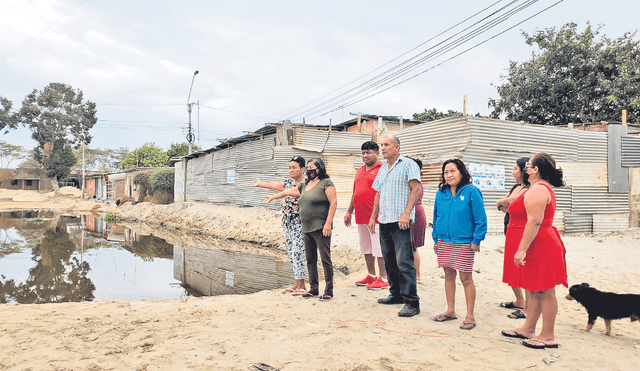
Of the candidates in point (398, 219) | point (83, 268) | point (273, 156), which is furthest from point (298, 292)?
point (273, 156)

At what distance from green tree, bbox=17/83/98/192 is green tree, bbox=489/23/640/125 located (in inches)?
1610

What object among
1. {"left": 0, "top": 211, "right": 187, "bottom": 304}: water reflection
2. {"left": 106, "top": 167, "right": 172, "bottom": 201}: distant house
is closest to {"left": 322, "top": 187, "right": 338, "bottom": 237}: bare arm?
{"left": 0, "top": 211, "right": 187, "bottom": 304}: water reflection

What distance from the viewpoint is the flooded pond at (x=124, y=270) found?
650 cm

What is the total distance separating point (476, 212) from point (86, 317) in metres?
4.25

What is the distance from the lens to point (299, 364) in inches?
115

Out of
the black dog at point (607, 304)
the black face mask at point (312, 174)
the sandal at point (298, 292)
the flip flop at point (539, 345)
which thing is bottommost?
the sandal at point (298, 292)

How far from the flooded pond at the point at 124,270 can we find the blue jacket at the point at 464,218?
389 centimetres

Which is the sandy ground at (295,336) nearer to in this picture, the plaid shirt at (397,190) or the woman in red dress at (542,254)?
the woman in red dress at (542,254)

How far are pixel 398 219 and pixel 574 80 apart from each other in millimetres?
19616

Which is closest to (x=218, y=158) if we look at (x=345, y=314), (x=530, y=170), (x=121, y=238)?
(x=121, y=238)

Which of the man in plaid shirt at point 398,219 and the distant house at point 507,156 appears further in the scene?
the distant house at point 507,156

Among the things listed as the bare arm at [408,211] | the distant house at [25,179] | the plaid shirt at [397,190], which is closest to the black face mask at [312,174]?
the plaid shirt at [397,190]

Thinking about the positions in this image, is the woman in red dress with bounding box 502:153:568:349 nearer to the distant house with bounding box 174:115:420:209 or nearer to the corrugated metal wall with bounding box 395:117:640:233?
the corrugated metal wall with bounding box 395:117:640:233

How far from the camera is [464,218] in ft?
11.8
